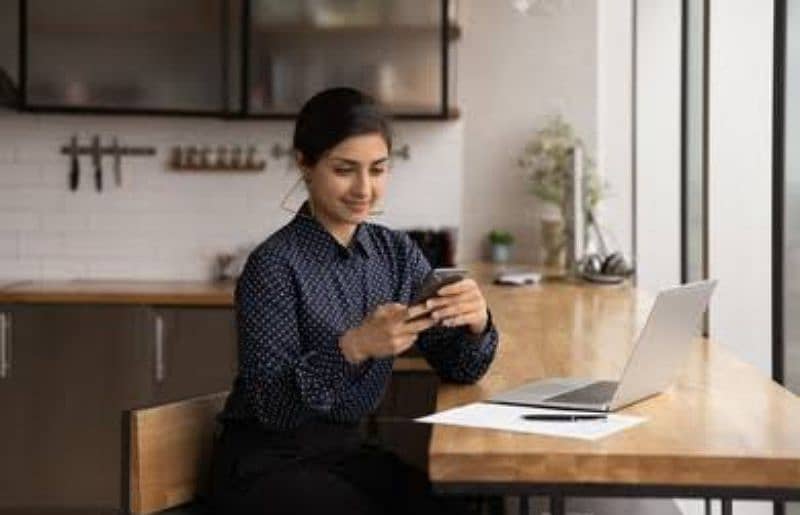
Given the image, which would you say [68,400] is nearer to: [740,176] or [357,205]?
[740,176]

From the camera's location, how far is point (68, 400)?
461 cm

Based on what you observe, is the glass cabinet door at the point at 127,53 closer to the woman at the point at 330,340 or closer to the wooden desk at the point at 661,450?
the woman at the point at 330,340

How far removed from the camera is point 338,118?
7.16ft

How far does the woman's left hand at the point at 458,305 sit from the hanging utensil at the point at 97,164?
10.8 ft

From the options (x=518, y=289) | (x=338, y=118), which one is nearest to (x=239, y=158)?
(x=518, y=289)

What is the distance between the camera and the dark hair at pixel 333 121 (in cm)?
218

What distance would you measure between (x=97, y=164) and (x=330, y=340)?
3.25 metres

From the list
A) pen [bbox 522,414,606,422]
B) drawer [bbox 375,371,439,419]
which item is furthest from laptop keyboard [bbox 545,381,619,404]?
drawer [bbox 375,371,439,419]

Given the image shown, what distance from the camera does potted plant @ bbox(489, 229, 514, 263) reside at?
5.16 m

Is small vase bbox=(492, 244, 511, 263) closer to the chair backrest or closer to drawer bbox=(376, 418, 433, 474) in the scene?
drawer bbox=(376, 418, 433, 474)

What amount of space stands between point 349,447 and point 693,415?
616 mm

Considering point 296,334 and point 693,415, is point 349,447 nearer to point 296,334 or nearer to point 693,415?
point 296,334

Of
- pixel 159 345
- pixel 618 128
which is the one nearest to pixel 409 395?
pixel 159 345

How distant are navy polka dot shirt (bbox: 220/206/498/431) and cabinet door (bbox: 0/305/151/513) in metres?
2.39
